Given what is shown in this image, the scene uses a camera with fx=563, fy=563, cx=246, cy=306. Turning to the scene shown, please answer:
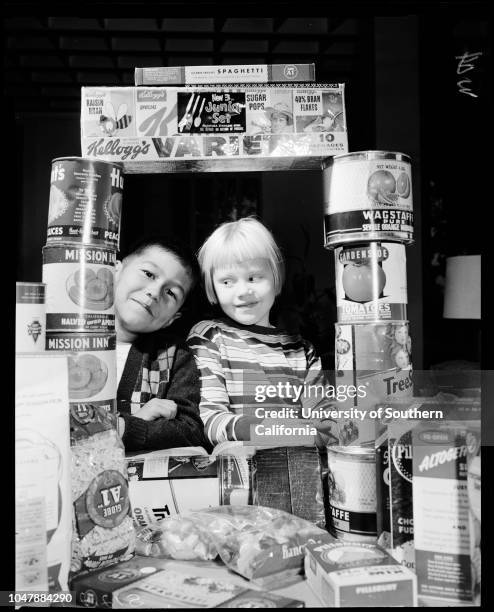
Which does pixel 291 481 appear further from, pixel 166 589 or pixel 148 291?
pixel 148 291

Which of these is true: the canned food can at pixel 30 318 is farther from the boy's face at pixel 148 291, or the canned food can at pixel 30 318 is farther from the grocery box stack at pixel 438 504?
the grocery box stack at pixel 438 504

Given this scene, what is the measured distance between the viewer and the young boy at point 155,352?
145 centimetres

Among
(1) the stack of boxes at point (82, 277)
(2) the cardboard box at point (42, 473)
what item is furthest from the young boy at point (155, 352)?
(2) the cardboard box at point (42, 473)

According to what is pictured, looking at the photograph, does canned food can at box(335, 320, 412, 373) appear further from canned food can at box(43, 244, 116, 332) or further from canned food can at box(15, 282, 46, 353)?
canned food can at box(15, 282, 46, 353)

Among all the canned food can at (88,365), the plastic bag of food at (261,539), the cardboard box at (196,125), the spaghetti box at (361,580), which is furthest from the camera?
the cardboard box at (196,125)

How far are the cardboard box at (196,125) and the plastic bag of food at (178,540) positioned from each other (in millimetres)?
871

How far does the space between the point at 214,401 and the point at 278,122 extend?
0.72 m

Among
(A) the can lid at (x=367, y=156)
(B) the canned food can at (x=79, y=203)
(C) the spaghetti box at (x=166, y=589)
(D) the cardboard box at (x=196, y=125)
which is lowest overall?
(C) the spaghetti box at (x=166, y=589)

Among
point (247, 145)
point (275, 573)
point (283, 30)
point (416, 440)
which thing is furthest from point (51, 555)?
point (283, 30)

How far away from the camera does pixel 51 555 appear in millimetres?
1094

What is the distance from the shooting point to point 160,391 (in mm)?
1467

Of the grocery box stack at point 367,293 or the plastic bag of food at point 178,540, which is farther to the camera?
the grocery box stack at point 367,293

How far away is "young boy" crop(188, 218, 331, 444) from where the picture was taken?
4.73 feet

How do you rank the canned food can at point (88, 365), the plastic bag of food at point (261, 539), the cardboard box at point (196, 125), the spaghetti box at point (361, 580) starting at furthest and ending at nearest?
the cardboard box at point (196, 125) < the canned food can at point (88, 365) < the plastic bag of food at point (261, 539) < the spaghetti box at point (361, 580)
